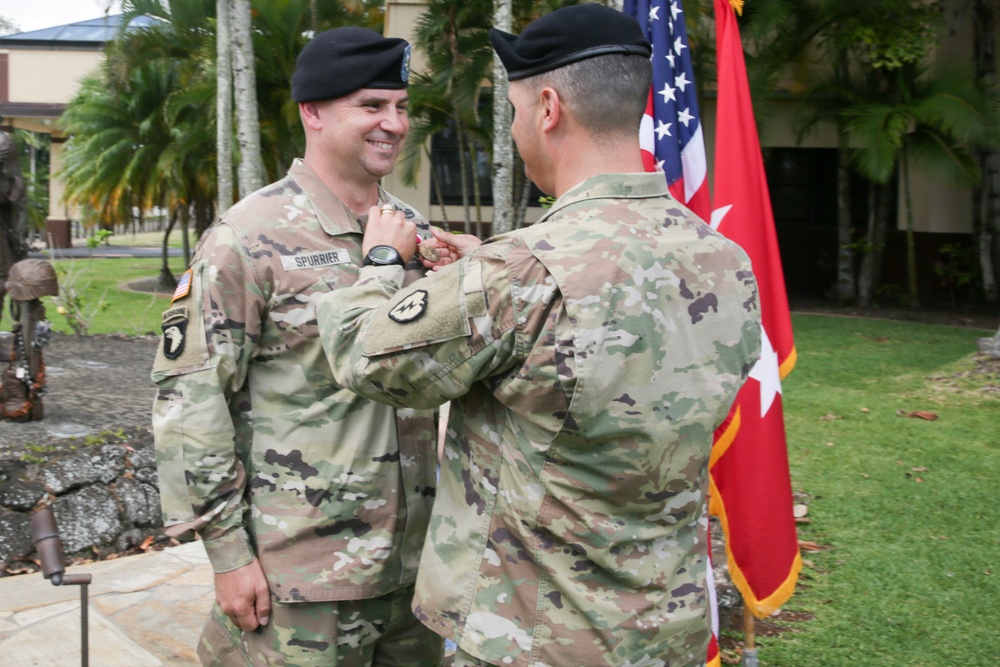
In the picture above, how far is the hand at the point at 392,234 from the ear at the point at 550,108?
16.2 inches

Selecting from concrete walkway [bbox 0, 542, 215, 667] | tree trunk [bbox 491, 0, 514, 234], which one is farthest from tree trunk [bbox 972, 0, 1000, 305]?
concrete walkway [bbox 0, 542, 215, 667]

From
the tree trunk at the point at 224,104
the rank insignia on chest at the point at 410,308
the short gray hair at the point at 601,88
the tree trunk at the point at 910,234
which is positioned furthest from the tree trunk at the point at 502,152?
the rank insignia on chest at the point at 410,308

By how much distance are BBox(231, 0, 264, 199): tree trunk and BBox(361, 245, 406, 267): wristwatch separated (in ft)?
22.8

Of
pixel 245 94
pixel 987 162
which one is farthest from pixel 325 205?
pixel 987 162

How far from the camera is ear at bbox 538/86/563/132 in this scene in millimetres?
1820

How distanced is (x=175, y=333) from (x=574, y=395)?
1004 mm

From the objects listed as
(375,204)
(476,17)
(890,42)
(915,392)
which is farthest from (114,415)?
(890,42)

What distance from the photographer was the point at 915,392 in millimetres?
8359

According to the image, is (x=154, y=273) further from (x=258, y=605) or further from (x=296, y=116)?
(x=258, y=605)

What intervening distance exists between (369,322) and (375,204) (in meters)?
0.87

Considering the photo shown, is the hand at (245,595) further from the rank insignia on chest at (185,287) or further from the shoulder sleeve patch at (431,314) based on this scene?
the shoulder sleeve patch at (431,314)

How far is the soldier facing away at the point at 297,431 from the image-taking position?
7.09 feet

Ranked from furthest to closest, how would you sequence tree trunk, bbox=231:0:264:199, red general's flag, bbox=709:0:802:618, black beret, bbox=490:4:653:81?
1. tree trunk, bbox=231:0:264:199
2. red general's flag, bbox=709:0:802:618
3. black beret, bbox=490:4:653:81

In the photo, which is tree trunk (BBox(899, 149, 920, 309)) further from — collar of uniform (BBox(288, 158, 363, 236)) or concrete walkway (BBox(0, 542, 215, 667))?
collar of uniform (BBox(288, 158, 363, 236))
